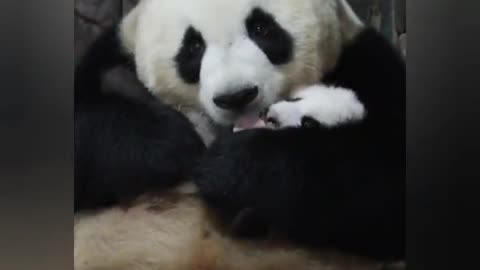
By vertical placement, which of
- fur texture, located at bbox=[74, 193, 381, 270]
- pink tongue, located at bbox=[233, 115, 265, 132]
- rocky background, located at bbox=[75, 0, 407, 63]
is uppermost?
rocky background, located at bbox=[75, 0, 407, 63]

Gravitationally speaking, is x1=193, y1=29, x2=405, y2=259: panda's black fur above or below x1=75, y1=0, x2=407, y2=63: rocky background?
below

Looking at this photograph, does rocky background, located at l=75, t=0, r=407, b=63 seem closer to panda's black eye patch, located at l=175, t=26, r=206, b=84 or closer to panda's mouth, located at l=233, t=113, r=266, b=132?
panda's black eye patch, located at l=175, t=26, r=206, b=84

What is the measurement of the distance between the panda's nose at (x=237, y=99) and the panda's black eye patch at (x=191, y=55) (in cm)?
6

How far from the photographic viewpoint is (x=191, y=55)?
1499 mm

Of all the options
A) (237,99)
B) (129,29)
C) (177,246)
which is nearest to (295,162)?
(237,99)

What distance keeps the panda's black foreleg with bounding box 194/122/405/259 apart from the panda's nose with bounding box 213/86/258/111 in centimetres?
5

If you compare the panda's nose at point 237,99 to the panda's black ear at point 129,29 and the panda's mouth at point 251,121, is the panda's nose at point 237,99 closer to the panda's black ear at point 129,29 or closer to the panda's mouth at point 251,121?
the panda's mouth at point 251,121

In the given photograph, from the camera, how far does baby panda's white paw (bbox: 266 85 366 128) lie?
145 cm

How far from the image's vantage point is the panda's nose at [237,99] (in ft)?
4.80

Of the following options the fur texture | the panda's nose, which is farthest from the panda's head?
the fur texture

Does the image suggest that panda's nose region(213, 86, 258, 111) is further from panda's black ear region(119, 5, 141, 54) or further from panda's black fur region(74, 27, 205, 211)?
panda's black ear region(119, 5, 141, 54)

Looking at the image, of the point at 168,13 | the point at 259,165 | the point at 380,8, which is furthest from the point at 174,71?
the point at 380,8
